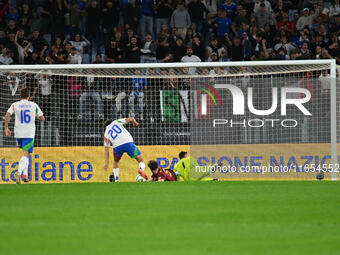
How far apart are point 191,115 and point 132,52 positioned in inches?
200

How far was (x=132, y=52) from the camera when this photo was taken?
2211 cm

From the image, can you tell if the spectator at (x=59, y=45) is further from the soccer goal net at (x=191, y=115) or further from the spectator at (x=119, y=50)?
the soccer goal net at (x=191, y=115)

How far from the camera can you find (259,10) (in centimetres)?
2391

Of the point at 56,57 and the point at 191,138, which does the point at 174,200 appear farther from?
the point at 56,57

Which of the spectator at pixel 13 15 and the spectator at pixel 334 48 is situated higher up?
the spectator at pixel 13 15

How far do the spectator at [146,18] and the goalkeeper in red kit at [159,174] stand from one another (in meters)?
8.26

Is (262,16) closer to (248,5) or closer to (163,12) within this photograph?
(248,5)

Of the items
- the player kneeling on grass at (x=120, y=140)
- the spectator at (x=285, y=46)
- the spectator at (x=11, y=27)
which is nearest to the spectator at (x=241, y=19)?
the spectator at (x=285, y=46)

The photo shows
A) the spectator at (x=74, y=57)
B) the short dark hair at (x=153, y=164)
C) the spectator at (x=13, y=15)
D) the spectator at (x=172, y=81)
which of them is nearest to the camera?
the short dark hair at (x=153, y=164)

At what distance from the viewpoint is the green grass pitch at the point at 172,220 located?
6086mm

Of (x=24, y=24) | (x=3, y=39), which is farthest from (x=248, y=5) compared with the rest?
(x=3, y=39)

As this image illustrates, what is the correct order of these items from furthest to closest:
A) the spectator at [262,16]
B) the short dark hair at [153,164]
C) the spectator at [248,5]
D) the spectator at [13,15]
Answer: the spectator at [13,15] < the spectator at [248,5] < the spectator at [262,16] < the short dark hair at [153,164]

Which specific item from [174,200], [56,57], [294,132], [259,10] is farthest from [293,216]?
[259,10]

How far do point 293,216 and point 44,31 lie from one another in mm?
17445
